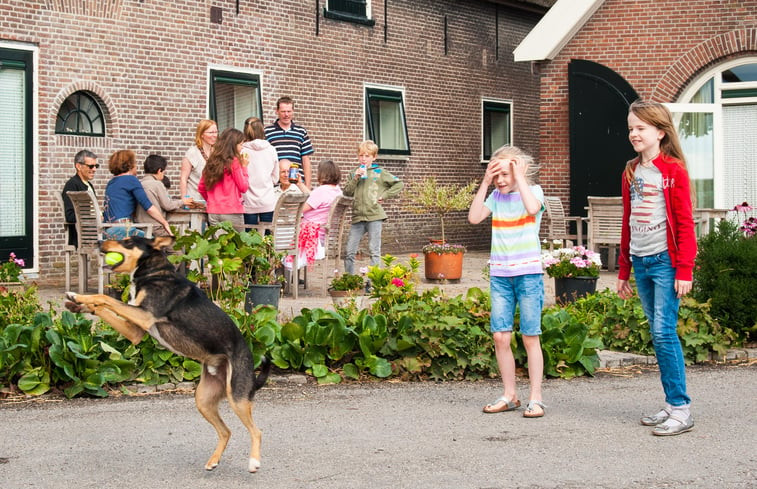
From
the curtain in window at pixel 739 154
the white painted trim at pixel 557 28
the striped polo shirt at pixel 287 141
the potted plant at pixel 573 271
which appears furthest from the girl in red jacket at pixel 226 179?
the curtain in window at pixel 739 154

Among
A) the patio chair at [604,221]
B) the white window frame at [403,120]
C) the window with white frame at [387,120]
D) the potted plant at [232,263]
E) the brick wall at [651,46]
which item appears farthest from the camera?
the window with white frame at [387,120]

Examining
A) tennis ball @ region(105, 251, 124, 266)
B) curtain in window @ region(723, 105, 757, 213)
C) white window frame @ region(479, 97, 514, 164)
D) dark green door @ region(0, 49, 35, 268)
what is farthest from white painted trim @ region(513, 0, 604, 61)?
tennis ball @ region(105, 251, 124, 266)

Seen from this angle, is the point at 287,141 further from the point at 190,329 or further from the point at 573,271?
the point at 190,329

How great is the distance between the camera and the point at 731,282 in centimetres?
941

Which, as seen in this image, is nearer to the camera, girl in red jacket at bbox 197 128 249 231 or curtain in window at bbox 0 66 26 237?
girl in red jacket at bbox 197 128 249 231

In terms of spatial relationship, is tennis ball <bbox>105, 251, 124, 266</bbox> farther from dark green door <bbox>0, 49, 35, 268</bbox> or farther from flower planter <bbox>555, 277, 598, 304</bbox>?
dark green door <bbox>0, 49, 35, 268</bbox>

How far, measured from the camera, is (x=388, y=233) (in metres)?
21.1

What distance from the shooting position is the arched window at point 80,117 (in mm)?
15273

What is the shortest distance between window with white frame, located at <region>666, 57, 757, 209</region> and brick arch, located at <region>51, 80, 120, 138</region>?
845 cm

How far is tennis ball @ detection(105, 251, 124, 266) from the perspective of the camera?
518cm

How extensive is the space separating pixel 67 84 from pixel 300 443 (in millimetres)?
10408

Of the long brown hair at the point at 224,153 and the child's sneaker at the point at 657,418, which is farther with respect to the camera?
the long brown hair at the point at 224,153

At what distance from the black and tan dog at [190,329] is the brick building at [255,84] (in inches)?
390

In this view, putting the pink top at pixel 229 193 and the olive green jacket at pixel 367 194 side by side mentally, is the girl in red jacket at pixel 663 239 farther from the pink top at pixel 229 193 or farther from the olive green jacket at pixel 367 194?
the olive green jacket at pixel 367 194
